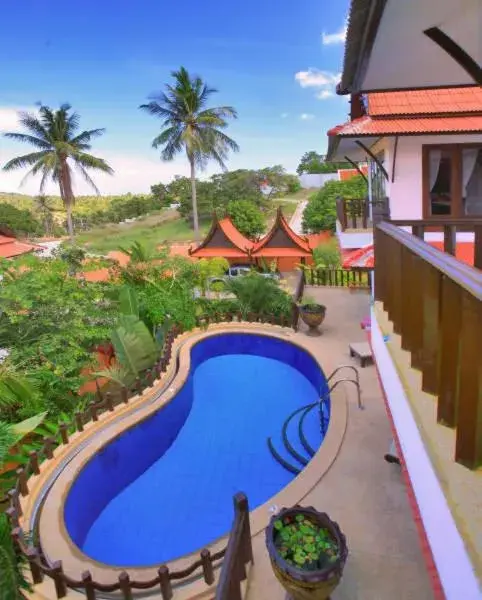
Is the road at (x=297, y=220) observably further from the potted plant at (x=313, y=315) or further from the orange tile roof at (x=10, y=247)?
the potted plant at (x=313, y=315)

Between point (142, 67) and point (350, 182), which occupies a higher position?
point (142, 67)

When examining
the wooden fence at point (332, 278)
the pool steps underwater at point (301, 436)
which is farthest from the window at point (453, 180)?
the wooden fence at point (332, 278)

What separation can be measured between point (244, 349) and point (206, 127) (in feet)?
77.1

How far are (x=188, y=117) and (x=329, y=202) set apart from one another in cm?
1248

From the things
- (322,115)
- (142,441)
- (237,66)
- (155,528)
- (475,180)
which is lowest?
(155,528)

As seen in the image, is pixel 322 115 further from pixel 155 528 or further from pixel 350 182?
pixel 155 528

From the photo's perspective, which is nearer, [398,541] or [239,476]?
[398,541]

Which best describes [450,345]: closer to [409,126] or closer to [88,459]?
[409,126]

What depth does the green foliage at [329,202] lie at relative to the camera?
3209cm

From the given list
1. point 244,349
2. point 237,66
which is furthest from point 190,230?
point 237,66

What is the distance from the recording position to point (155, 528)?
7391mm

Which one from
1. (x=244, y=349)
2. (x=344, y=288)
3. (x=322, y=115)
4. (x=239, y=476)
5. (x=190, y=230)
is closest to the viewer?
(x=239, y=476)

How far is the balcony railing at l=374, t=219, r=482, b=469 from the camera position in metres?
1.78

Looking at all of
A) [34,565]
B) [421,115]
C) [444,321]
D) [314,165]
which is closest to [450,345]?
[444,321]
